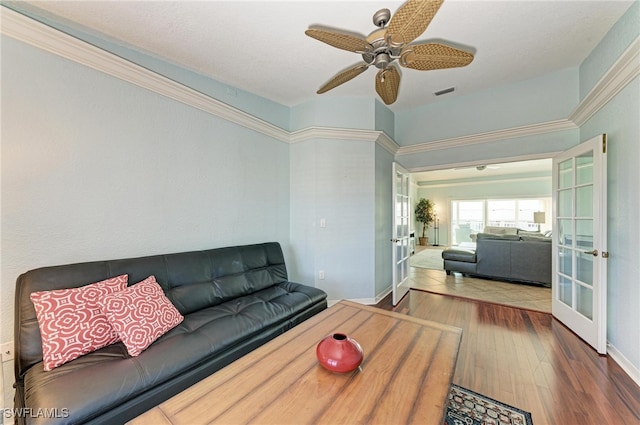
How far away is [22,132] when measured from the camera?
1.55 metres

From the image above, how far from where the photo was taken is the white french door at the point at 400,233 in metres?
3.35

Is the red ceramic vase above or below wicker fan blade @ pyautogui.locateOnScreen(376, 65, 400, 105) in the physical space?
below

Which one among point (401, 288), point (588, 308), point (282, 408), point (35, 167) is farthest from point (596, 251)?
point (35, 167)

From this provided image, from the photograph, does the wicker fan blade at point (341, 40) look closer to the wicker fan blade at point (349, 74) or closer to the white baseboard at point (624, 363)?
the wicker fan blade at point (349, 74)

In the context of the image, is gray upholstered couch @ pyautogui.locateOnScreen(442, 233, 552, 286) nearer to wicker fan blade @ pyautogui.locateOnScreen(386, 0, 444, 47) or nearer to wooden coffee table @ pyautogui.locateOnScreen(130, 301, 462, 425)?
wooden coffee table @ pyautogui.locateOnScreen(130, 301, 462, 425)

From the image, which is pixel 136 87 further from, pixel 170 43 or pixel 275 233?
pixel 275 233

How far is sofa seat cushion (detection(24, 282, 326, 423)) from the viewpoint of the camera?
1077 millimetres

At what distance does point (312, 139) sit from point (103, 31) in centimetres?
214

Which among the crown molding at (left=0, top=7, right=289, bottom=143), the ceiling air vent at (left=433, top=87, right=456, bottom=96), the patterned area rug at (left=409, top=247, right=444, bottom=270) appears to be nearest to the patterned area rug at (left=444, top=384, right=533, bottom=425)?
the crown molding at (left=0, top=7, right=289, bottom=143)

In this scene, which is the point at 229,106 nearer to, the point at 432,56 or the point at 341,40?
the point at 341,40

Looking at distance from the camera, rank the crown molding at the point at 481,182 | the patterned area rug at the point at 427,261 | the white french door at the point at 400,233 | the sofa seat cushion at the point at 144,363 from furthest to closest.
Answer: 1. the crown molding at the point at 481,182
2. the patterned area rug at the point at 427,261
3. the white french door at the point at 400,233
4. the sofa seat cushion at the point at 144,363

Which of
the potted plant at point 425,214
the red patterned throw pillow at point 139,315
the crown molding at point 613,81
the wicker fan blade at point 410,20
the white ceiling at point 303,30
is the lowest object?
the red patterned throw pillow at point 139,315

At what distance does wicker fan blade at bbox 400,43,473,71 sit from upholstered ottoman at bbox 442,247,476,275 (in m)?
4.13

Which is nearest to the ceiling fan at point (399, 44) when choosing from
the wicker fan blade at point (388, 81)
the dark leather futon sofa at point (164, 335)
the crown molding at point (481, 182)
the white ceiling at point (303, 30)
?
the wicker fan blade at point (388, 81)
